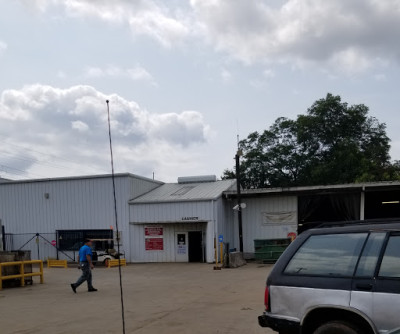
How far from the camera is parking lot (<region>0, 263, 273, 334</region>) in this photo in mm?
8891

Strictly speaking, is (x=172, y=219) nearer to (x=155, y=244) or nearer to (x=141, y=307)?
(x=155, y=244)

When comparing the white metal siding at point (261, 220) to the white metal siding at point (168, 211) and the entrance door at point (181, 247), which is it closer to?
the white metal siding at point (168, 211)

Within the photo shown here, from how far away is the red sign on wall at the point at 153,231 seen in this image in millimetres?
29766

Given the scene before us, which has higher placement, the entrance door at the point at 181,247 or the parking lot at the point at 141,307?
the parking lot at the point at 141,307

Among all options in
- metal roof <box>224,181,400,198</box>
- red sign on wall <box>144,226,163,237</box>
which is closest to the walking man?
red sign on wall <box>144,226,163,237</box>

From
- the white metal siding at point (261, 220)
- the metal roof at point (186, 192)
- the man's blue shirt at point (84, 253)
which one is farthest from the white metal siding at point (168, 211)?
the man's blue shirt at point (84, 253)

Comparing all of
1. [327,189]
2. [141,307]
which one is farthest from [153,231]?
[141,307]

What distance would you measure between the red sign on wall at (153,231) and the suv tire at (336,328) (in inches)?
985

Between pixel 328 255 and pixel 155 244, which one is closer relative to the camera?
pixel 328 255

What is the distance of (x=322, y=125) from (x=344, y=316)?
4825 centimetres

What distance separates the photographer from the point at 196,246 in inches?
1152

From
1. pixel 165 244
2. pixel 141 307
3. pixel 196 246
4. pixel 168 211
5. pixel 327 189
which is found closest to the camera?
pixel 141 307

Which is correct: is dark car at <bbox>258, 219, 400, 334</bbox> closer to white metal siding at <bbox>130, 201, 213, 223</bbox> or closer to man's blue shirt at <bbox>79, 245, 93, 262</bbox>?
man's blue shirt at <bbox>79, 245, 93, 262</bbox>

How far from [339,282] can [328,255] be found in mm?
362
